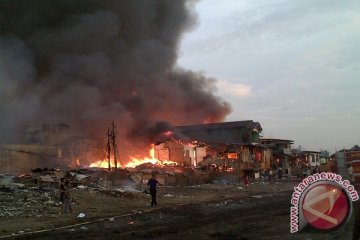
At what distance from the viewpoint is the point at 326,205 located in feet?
12.2

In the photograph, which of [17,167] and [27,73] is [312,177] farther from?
[27,73]

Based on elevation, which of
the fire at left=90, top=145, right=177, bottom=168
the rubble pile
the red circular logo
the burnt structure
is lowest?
the rubble pile

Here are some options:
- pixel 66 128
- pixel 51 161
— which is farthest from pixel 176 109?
pixel 51 161

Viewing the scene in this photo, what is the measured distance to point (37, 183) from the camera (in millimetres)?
21797

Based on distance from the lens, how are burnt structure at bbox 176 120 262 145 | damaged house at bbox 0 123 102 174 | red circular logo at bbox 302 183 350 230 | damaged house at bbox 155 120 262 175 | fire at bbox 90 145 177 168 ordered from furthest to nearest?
burnt structure at bbox 176 120 262 145 < damaged house at bbox 155 120 262 175 < fire at bbox 90 145 177 168 < damaged house at bbox 0 123 102 174 < red circular logo at bbox 302 183 350 230

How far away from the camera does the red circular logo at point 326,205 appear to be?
3.66m

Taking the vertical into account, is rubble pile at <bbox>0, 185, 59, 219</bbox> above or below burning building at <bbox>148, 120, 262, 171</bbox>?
below

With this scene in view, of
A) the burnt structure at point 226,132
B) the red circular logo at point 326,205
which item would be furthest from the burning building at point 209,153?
the red circular logo at point 326,205

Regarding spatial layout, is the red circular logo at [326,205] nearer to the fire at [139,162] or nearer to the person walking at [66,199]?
the person walking at [66,199]

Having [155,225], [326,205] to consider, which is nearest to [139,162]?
[155,225]

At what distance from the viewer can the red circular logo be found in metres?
3.66

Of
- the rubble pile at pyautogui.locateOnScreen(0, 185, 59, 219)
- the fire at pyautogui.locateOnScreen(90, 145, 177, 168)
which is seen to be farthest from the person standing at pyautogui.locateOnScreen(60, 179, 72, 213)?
the fire at pyautogui.locateOnScreen(90, 145, 177, 168)

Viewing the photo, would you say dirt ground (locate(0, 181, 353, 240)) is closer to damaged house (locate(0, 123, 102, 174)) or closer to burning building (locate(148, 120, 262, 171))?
damaged house (locate(0, 123, 102, 174))

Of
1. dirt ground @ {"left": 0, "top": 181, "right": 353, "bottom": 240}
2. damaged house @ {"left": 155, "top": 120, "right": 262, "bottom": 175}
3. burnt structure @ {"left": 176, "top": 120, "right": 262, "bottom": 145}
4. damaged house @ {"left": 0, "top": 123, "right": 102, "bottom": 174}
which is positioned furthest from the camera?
burnt structure @ {"left": 176, "top": 120, "right": 262, "bottom": 145}
